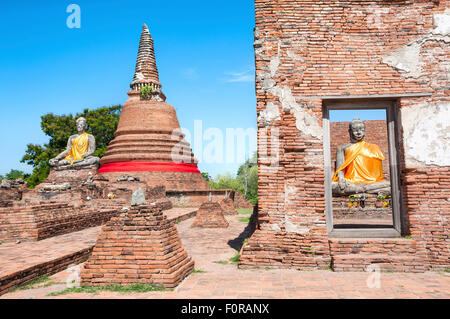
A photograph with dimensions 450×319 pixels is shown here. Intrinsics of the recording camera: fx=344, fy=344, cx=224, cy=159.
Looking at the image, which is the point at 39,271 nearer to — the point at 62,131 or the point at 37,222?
the point at 37,222

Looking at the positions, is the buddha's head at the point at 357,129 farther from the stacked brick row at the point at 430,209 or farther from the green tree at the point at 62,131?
the green tree at the point at 62,131

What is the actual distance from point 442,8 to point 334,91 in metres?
2.25

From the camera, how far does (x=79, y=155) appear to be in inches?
628

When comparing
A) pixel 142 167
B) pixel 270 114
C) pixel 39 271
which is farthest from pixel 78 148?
pixel 270 114

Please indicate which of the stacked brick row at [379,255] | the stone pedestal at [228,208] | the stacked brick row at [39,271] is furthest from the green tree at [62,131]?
the stacked brick row at [379,255]

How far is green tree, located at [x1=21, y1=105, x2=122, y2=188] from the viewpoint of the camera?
88.6 ft

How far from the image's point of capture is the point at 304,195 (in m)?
5.47

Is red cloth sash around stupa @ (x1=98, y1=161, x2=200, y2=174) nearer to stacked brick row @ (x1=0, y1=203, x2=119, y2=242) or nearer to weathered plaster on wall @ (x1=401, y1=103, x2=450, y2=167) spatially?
stacked brick row @ (x1=0, y1=203, x2=119, y2=242)

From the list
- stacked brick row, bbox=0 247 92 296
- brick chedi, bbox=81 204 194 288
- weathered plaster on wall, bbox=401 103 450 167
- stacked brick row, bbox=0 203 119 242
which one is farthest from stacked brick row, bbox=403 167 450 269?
stacked brick row, bbox=0 203 119 242

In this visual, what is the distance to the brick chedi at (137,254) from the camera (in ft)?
14.6

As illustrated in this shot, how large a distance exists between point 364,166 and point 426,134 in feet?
5.32

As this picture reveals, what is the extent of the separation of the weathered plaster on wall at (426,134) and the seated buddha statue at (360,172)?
1.41 m

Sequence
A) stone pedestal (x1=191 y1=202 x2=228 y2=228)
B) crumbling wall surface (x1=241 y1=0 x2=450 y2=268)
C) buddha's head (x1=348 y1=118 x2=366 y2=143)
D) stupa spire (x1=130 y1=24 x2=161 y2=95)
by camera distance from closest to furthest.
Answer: crumbling wall surface (x1=241 y1=0 x2=450 y2=268), buddha's head (x1=348 y1=118 x2=366 y2=143), stone pedestal (x1=191 y1=202 x2=228 y2=228), stupa spire (x1=130 y1=24 x2=161 y2=95)

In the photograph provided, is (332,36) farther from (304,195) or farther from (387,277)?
(387,277)
